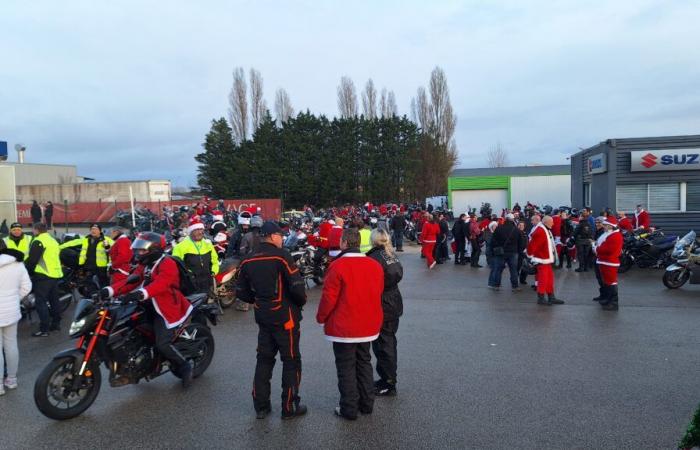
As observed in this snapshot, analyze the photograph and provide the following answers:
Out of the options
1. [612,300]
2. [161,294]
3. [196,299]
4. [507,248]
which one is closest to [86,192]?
[507,248]

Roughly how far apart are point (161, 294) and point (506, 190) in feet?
134

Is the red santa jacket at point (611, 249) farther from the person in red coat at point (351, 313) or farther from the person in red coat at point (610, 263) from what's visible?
the person in red coat at point (351, 313)

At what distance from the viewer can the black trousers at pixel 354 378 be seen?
480 cm

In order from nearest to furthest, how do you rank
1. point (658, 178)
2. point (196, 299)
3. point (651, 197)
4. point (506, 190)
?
point (196, 299), point (658, 178), point (651, 197), point (506, 190)

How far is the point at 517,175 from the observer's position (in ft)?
144

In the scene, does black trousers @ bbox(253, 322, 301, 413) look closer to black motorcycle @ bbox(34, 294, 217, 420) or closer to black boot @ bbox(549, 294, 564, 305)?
black motorcycle @ bbox(34, 294, 217, 420)

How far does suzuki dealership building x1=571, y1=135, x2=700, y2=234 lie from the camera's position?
1975 cm

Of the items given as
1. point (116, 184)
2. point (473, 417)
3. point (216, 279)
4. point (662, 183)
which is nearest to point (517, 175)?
point (662, 183)

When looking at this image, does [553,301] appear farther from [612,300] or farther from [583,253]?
[583,253]

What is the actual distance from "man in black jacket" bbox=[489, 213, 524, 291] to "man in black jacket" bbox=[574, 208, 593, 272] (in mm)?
3436

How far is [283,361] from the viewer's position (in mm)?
4820

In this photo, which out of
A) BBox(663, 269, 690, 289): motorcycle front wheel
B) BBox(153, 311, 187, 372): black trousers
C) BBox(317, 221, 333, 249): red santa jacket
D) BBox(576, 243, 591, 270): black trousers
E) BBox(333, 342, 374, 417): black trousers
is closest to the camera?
BBox(333, 342, 374, 417): black trousers

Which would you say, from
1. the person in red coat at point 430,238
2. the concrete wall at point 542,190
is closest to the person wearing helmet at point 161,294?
the person in red coat at point 430,238

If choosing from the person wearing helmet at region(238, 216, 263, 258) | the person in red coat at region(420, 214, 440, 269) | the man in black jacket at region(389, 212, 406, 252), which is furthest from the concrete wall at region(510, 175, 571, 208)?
the person wearing helmet at region(238, 216, 263, 258)
